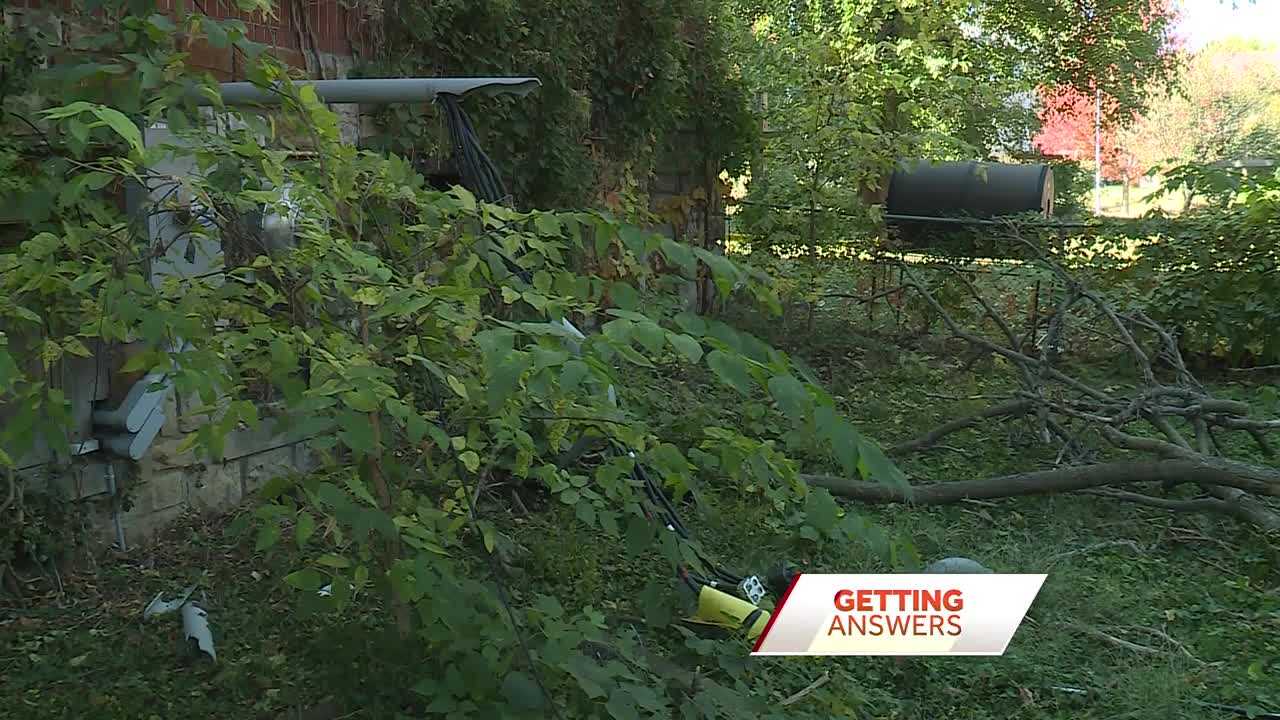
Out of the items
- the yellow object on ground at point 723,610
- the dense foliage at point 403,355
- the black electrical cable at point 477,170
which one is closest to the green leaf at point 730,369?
the dense foliage at point 403,355

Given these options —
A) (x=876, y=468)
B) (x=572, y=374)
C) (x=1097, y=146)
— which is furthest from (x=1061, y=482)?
(x=1097, y=146)

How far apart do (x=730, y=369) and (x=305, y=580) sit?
1059 mm

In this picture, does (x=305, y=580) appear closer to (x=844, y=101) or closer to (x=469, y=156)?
(x=469, y=156)

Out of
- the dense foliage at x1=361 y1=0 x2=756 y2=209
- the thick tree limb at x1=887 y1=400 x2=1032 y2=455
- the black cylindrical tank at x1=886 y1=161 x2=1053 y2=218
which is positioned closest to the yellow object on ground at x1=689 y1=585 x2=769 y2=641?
the thick tree limb at x1=887 y1=400 x2=1032 y2=455

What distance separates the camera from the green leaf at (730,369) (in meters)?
1.85

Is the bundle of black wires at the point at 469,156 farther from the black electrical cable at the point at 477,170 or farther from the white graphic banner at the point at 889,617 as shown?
the white graphic banner at the point at 889,617

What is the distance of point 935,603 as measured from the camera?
8.93ft

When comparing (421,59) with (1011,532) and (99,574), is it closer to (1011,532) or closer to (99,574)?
(99,574)

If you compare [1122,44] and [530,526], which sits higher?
[1122,44]

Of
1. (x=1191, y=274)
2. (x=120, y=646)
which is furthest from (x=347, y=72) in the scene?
(x=1191, y=274)

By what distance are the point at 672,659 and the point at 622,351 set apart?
5.67 ft

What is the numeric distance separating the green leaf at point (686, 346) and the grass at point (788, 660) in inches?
24.4

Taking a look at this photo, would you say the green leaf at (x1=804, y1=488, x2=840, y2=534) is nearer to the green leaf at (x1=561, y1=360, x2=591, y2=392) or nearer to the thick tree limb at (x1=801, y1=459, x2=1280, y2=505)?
the green leaf at (x1=561, y1=360, x2=591, y2=392)

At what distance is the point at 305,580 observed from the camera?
231 cm
